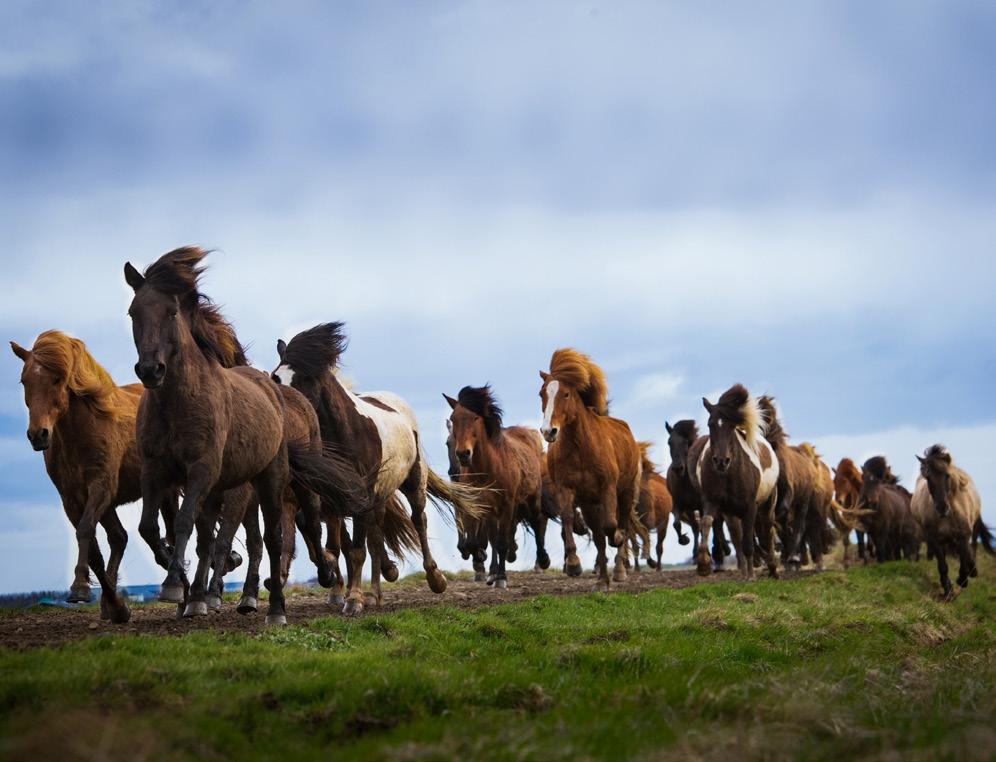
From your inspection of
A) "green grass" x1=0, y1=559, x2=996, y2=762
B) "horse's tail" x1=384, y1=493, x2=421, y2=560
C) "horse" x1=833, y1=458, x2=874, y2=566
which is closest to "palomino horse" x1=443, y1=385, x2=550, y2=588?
"horse's tail" x1=384, y1=493, x2=421, y2=560

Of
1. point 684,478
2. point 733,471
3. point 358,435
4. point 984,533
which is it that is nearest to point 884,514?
point 984,533

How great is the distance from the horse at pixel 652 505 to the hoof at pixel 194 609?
561 inches

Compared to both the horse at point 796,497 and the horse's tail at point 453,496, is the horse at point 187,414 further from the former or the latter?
the horse at point 796,497

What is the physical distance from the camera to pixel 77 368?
10.9m

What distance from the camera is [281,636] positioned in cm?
780

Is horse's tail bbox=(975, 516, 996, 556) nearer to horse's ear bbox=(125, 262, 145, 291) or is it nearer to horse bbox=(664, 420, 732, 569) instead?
horse bbox=(664, 420, 732, 569)

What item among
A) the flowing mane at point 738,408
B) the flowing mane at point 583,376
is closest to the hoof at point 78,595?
the flowing mane at point 583,376

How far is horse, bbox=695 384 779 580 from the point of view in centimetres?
1675

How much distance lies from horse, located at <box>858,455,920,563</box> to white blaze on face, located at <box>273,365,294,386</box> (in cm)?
1880

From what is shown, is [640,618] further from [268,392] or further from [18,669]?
[18,669]

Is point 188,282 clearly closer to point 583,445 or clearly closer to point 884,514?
point 583,445

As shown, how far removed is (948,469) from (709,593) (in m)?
6.79

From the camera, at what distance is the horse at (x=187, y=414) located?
27.2 feet

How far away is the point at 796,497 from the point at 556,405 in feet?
32.9
